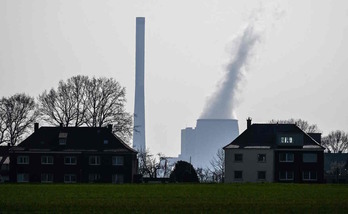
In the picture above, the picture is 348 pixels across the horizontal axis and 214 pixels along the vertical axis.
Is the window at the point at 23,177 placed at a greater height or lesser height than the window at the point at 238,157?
lesser

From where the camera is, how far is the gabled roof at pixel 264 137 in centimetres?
12088

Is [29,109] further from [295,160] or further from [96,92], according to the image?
[295,160]

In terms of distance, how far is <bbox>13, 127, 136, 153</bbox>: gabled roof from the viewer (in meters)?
118

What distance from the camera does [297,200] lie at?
4741 centimetres

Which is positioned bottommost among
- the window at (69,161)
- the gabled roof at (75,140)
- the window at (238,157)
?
the window at (69,161)

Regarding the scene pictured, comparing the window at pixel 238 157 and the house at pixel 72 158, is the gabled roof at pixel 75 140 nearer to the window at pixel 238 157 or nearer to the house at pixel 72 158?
the house at pixel 72 158

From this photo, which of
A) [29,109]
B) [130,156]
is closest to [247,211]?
[130,156]

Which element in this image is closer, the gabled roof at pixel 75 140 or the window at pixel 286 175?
the gabled roof at pixel 75 140

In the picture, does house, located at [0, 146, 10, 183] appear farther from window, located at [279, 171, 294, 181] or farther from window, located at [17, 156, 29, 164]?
window, located at [279, 171, 294, 181]

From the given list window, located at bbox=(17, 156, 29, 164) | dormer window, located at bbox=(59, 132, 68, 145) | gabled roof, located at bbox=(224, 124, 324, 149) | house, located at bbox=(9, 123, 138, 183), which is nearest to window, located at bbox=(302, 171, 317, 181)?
gabled roof, located at bbox=(224, 124, 324, 149)

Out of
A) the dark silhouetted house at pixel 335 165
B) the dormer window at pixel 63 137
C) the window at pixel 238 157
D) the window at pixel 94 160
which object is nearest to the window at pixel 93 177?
the window at pixel 94 160

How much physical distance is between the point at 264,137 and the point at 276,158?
4573mm

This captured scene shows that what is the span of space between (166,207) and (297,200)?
919cm

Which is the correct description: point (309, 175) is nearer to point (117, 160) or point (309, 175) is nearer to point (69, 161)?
point (117, 160)
